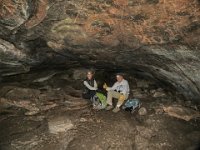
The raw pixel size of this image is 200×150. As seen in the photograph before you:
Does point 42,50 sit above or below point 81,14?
below

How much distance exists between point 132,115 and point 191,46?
377 cm

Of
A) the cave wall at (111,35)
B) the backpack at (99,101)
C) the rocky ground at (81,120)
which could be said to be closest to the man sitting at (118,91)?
the backpack at (99,101)

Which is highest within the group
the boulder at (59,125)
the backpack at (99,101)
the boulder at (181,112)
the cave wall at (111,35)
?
the cave wall at (111,35)

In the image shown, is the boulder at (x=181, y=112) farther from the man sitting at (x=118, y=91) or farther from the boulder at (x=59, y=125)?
the boulder at (x=59, y=125)

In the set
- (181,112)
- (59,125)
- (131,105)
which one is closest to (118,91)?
(131,105)

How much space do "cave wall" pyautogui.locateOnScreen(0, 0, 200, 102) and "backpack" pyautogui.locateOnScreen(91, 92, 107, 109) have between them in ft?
5.04

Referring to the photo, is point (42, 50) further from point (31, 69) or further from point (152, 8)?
point (152, 8)

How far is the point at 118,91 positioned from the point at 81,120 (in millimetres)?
1920

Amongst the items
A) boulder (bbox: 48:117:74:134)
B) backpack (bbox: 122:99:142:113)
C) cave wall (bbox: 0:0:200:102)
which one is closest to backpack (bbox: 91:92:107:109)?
backpack (bbox: 122:99:142:113)

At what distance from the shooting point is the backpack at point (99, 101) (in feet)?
40.5

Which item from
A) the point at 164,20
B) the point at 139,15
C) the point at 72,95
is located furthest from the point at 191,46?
the point at 72,95

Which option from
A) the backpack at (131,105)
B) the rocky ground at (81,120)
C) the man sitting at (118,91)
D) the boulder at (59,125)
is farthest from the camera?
the backpack at (131,105)

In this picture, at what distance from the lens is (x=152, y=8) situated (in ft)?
→ 30.5

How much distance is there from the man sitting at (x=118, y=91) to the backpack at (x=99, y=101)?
0.61 ft
